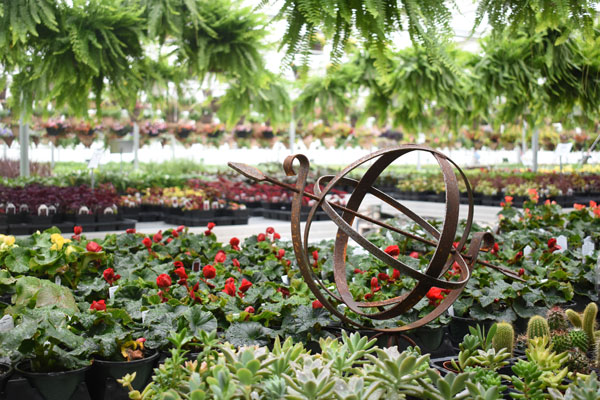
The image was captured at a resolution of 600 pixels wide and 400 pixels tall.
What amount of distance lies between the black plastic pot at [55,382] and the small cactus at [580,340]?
1369 millimetres

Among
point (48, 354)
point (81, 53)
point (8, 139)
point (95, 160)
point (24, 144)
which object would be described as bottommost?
point (48, 354)

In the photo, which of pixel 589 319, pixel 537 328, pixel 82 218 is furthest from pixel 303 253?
pixel 82 218

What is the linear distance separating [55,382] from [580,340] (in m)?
1.45

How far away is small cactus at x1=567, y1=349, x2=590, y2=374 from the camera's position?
152 cm

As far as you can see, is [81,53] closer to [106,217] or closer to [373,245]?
[106,217]

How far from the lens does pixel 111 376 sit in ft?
4.91

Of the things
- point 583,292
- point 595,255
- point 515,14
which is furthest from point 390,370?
point 595,255

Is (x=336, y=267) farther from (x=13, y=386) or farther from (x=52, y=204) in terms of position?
(x=52, y=204)

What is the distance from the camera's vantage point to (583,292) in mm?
2395

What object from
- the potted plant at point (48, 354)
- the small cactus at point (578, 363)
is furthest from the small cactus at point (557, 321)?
the potted plant at point (48, 354)

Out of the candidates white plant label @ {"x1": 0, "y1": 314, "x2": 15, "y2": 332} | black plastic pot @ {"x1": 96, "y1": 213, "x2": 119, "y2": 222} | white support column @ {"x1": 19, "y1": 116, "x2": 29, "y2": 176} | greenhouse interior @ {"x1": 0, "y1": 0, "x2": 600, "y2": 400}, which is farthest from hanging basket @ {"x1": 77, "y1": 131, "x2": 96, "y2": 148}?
white plant label @ {"x1": 0, "y1": 314, "x2": 15, "y2": 332}

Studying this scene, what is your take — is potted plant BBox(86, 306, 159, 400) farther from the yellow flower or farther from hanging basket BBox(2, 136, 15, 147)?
hanging basket BBox(2, 136, 15, 147)

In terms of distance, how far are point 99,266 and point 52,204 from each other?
333 centimetres

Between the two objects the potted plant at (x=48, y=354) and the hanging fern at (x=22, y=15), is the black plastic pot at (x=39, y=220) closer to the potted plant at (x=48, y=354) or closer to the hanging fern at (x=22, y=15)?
the hanging fern at (x=22, y=15)
